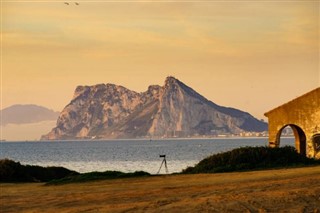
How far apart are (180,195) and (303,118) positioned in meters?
24.8

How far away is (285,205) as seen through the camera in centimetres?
2534

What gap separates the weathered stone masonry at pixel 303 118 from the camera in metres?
51.0

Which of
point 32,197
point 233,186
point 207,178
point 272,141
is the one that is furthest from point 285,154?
point 32,197

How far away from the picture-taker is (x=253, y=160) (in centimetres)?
4469

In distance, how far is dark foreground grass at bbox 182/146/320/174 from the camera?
43.7m

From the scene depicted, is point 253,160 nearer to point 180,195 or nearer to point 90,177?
point 90,177

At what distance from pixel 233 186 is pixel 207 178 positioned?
5.40 metres

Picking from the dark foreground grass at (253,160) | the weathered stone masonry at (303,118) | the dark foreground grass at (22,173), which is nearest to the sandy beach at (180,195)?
the dark foreground grass at (253,160)

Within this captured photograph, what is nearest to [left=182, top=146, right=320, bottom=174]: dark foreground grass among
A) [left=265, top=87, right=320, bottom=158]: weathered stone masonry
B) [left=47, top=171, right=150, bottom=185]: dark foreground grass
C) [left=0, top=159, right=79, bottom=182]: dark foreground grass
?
[left=47, top=171, right=150, bottom=185]: dark foreground grass

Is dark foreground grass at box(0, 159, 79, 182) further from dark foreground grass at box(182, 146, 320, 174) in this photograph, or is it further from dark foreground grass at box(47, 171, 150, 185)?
dark foreground grass at box(182, 146, 320, 174)

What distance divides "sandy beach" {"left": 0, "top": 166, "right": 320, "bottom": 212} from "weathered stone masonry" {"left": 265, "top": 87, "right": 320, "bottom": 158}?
1363cm

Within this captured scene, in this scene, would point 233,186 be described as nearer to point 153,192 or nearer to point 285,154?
point 153,192

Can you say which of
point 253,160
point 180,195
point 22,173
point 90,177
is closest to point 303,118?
point 253,160

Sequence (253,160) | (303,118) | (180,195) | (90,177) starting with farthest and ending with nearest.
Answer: (303,118) → (253,160) → (90,177) → (180,195)
